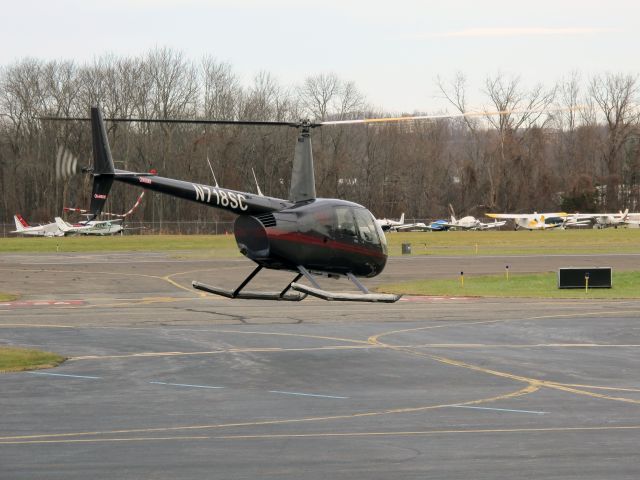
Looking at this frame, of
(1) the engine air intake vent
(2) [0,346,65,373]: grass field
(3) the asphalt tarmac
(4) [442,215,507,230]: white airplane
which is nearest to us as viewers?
(3) the asphalt tarmac

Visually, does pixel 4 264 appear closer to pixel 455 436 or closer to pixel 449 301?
pixel 449 301

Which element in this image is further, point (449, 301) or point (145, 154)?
point (145, 154)

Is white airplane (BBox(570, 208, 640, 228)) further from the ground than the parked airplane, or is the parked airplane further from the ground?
white airplane (BBox(570, 208, 640, 228))

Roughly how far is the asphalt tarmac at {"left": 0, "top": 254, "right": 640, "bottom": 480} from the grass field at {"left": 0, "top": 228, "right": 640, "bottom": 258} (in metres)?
43.1

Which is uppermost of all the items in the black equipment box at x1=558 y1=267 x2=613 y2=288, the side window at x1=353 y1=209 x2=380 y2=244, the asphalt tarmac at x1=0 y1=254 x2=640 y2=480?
the side window at x1=353 y1=209 x2=380 y2=244

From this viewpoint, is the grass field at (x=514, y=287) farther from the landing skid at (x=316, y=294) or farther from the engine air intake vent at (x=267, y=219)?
the engine air intake vent at (x=267, y=219)

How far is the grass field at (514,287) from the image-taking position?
5456 centimetres

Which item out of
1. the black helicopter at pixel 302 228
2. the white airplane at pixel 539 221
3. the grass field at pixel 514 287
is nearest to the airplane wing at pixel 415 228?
the white airplane at pixel 539 221

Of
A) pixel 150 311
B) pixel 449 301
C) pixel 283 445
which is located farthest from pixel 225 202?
pixel 449 301

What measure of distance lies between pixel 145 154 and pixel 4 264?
197ft

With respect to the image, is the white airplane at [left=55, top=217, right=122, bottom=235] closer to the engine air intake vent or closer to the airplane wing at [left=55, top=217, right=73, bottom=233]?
the airplane wing at [left=55, top=217, right=73, bottom=233]

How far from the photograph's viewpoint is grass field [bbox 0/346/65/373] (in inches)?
1192

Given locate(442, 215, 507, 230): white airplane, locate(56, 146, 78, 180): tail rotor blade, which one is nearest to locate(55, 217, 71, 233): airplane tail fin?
locate(442, 215, 507, 230): white airplane

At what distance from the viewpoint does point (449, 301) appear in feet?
168
